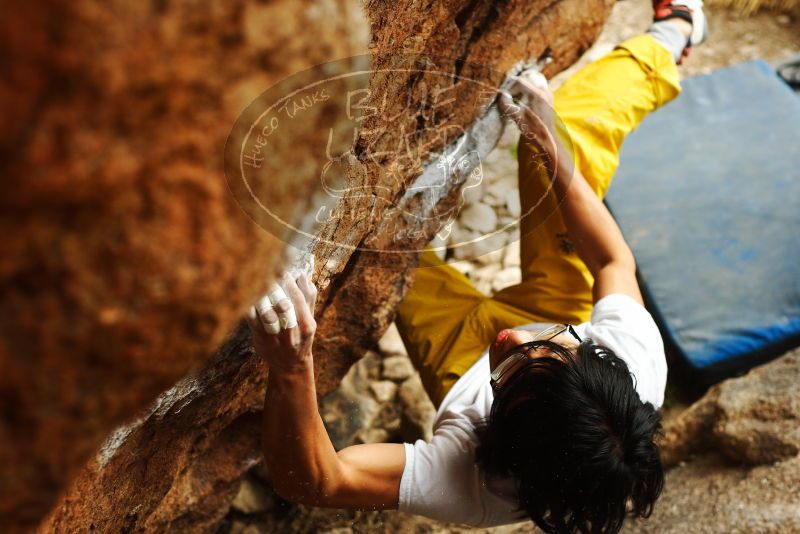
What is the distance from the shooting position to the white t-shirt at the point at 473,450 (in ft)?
5.12

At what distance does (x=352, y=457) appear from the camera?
149cm

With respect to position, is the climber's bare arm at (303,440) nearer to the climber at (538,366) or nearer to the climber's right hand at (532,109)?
the climber at (538,366)

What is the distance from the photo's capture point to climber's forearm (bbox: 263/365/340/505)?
1267 mm

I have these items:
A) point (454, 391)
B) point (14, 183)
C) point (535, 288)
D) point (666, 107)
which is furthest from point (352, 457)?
point (666, 107)

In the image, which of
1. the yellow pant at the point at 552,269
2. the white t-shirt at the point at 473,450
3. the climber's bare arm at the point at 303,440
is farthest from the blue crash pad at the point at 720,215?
the climber's bare arm at the point at 303,440

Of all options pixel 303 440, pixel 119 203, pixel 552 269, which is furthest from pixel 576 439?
pixel 119 203

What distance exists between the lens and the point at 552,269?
2.03 meters

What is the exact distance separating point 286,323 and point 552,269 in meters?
1.14

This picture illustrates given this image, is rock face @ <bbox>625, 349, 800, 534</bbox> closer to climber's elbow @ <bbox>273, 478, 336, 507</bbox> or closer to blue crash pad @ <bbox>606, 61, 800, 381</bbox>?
blue crash pad @ <bbox>606, 61, 800, 381</bbox>

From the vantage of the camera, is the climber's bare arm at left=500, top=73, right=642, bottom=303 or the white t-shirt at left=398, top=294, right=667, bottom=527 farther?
the climber's bare arm at left=500, top=73, right=642, bottom=303

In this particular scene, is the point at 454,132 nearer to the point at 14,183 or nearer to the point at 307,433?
the point at 307,433

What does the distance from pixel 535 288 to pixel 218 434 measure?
1.02 m

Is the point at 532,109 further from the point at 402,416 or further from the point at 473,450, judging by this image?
the point at 402,416

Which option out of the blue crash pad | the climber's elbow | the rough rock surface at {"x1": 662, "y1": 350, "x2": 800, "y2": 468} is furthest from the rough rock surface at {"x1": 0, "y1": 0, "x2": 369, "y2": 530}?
the blue crash pad
